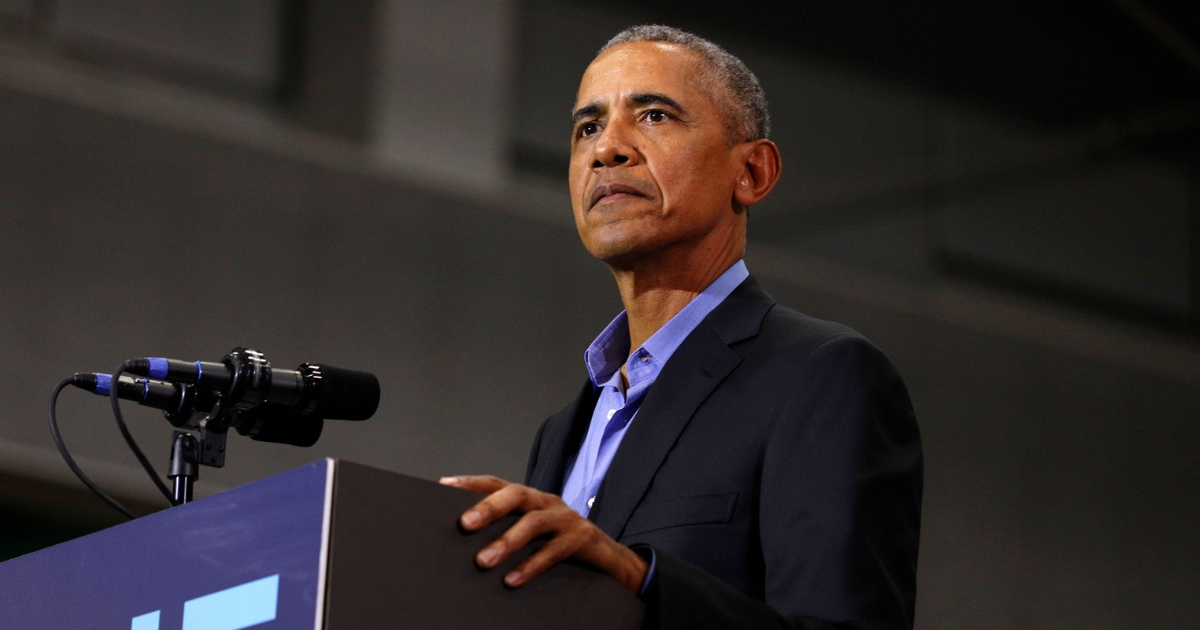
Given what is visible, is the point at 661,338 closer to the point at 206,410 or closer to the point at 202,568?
the point at 206,410

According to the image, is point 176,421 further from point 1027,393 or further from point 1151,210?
point 1151,210

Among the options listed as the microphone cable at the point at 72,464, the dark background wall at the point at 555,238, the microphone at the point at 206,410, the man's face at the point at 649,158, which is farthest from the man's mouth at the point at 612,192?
the dark background wall at the point at 555,238

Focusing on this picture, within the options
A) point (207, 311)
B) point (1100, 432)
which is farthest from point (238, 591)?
point (1100, 432)

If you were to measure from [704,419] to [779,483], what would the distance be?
6.0 inches

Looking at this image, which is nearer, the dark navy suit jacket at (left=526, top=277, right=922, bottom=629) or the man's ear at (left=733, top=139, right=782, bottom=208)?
the dark navy suit jacket at (left=526, top=277, right=922, bottom=629)

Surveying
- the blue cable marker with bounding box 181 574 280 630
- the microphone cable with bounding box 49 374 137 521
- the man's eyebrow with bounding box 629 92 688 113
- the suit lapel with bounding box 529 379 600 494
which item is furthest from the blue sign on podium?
the man's eyebrow with bounding box 629 92 688 113

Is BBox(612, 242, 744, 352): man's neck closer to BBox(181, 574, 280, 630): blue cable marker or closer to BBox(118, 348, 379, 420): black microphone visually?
BBox(118, 348, 379, 420): black microphone

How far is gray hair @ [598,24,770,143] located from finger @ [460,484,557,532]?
92 cm

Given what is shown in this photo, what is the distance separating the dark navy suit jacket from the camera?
133 centimetres

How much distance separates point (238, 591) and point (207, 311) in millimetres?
3531

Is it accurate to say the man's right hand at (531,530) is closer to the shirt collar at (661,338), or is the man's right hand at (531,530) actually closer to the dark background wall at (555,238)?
the shirt collar at (661,338)

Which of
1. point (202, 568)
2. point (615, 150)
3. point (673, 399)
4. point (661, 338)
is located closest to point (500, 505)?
point (202, 568)

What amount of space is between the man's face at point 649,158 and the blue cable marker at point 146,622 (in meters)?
0.82

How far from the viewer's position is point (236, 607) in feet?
3.57
